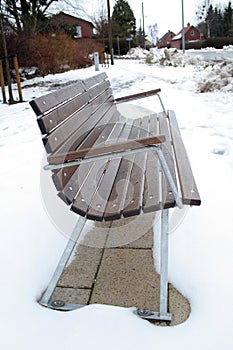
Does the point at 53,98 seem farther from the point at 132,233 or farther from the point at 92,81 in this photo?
the point at 92,81

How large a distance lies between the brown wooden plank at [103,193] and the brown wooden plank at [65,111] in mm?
382

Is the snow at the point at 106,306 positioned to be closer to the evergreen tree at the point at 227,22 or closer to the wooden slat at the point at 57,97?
the wooden slat at the point at 57,97

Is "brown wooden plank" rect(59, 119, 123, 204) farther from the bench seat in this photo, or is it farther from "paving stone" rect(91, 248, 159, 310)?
"paving stone" rect(91, 248, 159, 310)

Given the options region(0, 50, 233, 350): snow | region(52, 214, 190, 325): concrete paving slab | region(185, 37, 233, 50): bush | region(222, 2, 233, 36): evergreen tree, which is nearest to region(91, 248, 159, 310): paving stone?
region(52, 214, 190, 325): concrete paving slab

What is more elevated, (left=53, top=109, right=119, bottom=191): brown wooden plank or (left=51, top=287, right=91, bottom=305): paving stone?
(left=53, top=109, right=119, bottom=191): brown wooden plank

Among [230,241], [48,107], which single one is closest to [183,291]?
[230,241]

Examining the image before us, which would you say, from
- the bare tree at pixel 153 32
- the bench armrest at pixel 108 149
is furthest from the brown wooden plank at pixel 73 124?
the bare tree at pixel 153 32

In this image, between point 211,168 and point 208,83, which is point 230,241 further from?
point 208,83

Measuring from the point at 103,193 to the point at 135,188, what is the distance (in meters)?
0.17

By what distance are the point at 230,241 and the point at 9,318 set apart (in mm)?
1325

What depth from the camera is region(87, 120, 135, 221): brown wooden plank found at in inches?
65.6

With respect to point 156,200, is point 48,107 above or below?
above

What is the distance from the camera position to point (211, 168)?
3.24 metres

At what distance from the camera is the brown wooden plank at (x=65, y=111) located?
5.74ft
